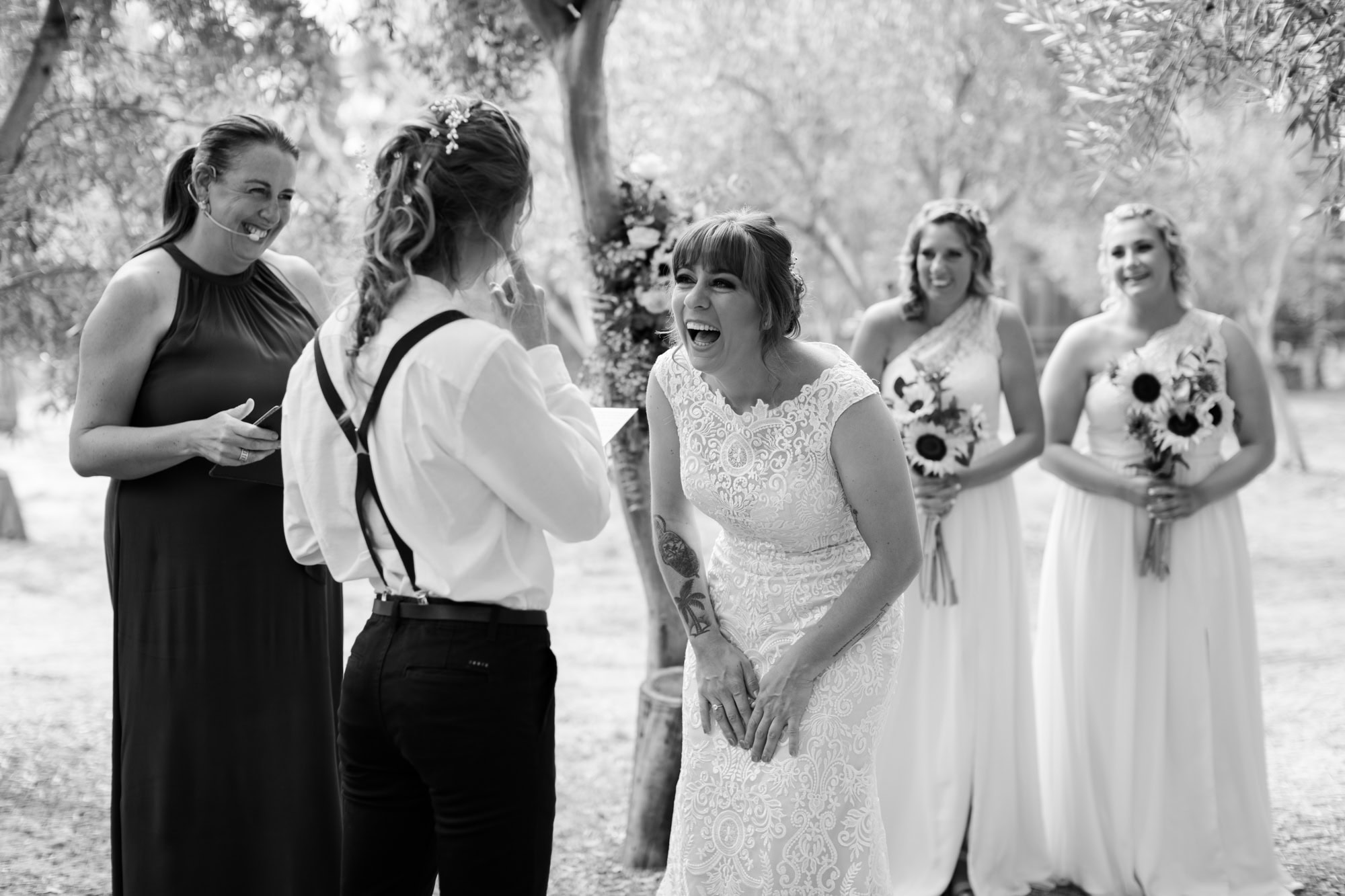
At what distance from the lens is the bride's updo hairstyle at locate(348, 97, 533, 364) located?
236cm

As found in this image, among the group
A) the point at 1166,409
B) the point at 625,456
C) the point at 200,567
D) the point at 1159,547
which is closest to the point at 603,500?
the point at 200,567

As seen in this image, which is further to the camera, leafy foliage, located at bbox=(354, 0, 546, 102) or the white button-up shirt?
leafy foliage, located at bbox=(354, 0, 546, 102)

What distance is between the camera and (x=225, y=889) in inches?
142

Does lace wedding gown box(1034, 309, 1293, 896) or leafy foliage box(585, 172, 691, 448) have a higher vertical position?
leafy foliage box(585, 172, 691, 448)

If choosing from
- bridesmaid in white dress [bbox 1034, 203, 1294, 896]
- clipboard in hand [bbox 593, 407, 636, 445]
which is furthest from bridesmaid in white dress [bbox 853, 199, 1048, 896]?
clipboard in hand [bbox 593, 407, 636, 445]

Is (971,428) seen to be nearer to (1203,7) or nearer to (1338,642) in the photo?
(1203,7)

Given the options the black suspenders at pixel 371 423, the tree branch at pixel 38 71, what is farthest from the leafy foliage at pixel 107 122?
the black suspenders at pixel 371 423

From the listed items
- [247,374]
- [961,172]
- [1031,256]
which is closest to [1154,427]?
[247,374]

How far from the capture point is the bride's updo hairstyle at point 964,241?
469cm

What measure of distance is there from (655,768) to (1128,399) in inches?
90.0

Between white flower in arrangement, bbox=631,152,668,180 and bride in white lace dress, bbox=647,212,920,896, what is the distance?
1660mm

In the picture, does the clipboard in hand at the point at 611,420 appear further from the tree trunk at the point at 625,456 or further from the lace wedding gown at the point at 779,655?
the tree trunk at the point at 625,456

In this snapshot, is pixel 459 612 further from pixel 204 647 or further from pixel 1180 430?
pixel 1180 430

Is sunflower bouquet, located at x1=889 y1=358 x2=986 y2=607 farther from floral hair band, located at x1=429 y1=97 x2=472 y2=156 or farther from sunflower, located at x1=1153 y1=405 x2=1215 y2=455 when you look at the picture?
floral hair band, located at x1=429 y1=97 x2=472 y2=156
